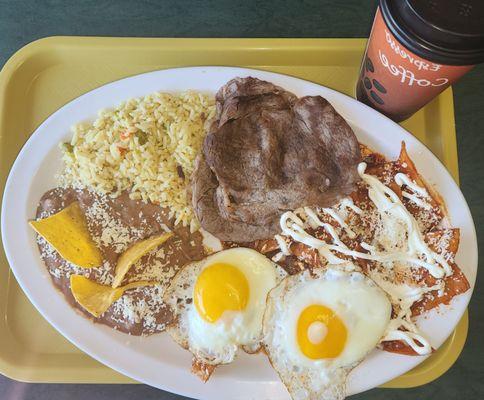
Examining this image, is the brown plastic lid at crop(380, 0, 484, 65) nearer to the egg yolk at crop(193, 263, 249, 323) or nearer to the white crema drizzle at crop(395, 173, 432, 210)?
the white crema drizzle at crop(395, 173, 432, 210)

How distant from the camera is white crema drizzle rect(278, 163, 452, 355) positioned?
200cm

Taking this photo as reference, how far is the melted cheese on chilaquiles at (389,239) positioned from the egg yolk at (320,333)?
0.21 m

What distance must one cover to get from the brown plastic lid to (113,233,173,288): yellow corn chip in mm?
1251

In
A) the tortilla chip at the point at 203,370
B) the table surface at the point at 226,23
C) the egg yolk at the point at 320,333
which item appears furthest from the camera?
the table surface at the point at 226,23

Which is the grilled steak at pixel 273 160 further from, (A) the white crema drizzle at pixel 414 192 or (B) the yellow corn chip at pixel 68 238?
(B) the yellow corn chip at pixel 68 238

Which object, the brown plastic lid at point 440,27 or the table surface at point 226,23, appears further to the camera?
the table surface at point 226,23

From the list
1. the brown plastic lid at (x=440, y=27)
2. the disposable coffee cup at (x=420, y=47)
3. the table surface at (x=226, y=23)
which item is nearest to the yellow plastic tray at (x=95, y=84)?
the table surface at (x=226, y=23)

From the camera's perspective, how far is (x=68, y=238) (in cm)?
202

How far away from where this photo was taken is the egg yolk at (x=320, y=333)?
1.93 m

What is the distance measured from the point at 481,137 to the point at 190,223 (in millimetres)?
1515

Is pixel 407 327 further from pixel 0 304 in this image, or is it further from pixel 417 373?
pixel 0 304

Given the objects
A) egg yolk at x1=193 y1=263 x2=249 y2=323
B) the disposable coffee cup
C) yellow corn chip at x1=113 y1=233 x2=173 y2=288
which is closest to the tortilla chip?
egg yolk at x1=193 y1=263 x2=249 y2=323

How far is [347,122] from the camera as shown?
2.17 metres

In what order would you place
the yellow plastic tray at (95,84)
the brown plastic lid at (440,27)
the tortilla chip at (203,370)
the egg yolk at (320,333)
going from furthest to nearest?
the yellow plastic tray at (95,84) → the tortilla chip at (203,370) → the egg yolk at (320,333) → the brown plastic lid at (440,27)
